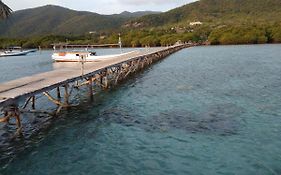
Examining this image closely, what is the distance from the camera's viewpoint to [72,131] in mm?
19875

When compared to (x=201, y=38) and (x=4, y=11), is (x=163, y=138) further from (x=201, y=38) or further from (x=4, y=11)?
(x=201, y=38)

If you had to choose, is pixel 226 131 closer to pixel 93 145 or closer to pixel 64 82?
pixel 93 145

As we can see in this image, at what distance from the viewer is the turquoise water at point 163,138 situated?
14688 mm

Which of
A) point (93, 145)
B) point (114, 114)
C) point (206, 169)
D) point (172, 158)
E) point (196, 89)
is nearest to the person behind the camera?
point (206, 169)

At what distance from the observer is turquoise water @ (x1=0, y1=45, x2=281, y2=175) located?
578 inches

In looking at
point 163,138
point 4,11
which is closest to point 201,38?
point 4,11

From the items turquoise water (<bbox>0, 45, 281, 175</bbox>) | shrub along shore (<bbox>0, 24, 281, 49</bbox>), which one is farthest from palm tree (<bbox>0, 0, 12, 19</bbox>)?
shrub along shore (<bbox>0, 24, 281, 49</bbox>)

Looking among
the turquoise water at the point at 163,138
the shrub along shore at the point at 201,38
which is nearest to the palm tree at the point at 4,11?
the turquoise water at the point at 163,138

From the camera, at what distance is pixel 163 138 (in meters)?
17.9

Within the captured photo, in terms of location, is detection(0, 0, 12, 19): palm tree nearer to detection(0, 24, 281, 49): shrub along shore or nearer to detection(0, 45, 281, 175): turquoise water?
detection(0, 45, 281, 175): turquoise water

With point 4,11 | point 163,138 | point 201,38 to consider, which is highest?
point 4,11

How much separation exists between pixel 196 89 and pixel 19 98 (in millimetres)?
18170

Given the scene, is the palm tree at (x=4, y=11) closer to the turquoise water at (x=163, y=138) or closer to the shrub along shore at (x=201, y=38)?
the turquoise water at (x=163, y=138)

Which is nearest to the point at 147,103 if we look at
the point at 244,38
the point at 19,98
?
the point at 19,98
